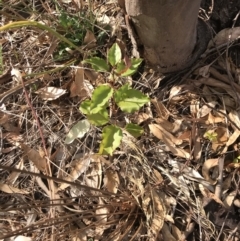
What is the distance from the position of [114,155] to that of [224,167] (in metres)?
0.38

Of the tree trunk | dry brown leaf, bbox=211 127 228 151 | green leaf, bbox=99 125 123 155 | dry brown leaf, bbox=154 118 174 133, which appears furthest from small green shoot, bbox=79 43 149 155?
dry brown leaf, bbox=211 127 228 151

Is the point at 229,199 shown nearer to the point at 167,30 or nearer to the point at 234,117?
the point at 234,117

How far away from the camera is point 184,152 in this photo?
137cm

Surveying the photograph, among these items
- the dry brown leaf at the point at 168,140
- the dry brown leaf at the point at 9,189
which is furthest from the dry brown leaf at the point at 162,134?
the dry brown leaf at the point at 9,189

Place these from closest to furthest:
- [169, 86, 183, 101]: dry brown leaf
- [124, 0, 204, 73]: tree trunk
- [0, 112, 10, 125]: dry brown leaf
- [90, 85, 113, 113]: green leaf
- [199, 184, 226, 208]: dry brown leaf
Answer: [124, 0, 204, 73]: tree trunk
[90, 85, 113, 113]: green leaf
[199, 184, 226, 208]: dry brown leaf
[169, 86, 183, 101]: dry brown leaf
[0, 112, 10, 125]: dry brown leaf

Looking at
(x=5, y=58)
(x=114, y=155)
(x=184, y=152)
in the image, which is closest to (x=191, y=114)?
(x=184, y=152)

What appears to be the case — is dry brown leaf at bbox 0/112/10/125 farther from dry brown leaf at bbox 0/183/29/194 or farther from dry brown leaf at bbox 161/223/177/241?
dry brown leaf at bbox 161/223/177/241

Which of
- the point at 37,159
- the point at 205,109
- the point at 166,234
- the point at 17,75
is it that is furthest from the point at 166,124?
the point at 17,75

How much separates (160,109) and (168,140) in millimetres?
117

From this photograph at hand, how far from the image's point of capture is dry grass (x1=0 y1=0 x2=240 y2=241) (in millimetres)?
1329

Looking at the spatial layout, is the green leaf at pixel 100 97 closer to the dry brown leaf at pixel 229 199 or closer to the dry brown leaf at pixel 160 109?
the dry brown leaf at pixel 160 109

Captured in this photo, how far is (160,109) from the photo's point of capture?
1.42m

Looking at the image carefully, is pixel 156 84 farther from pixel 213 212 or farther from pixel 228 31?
pixel 213 212

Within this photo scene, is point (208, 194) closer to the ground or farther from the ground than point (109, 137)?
closer to the ground
